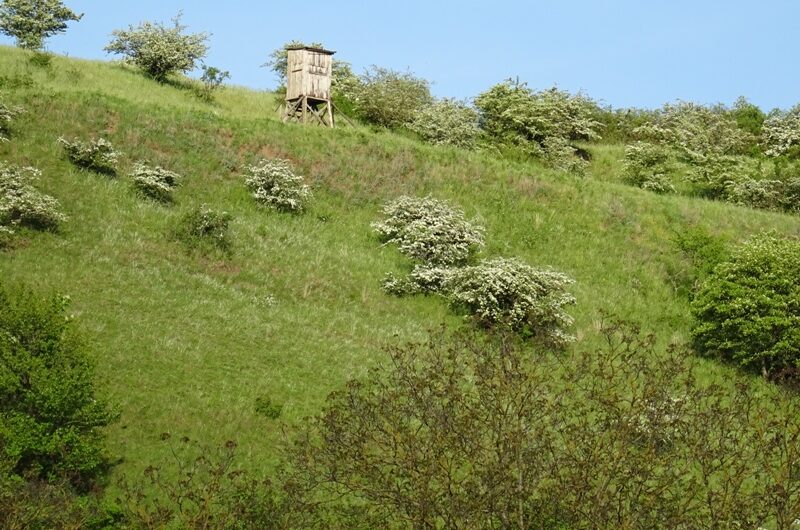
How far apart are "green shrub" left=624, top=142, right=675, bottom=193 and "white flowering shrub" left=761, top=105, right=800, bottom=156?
14683 mm

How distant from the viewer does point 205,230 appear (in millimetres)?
31875

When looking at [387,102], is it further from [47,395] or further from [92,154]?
[47,395]

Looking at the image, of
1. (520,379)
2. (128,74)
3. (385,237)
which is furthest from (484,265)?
(128,74)

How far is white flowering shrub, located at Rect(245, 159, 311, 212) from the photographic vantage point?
3650cm

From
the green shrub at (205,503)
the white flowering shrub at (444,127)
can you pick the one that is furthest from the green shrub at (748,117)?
the green shrub at (205,503)

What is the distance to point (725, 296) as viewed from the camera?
29969 millimetres

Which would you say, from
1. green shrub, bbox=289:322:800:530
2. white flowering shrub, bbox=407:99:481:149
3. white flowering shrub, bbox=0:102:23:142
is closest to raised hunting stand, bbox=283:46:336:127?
white flowering shrub, bbox=407:99:481:149

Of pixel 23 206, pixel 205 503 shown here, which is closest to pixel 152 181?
pixel 23 206

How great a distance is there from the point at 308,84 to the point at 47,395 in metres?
34.9

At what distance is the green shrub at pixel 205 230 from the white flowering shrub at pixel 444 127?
21.4 m

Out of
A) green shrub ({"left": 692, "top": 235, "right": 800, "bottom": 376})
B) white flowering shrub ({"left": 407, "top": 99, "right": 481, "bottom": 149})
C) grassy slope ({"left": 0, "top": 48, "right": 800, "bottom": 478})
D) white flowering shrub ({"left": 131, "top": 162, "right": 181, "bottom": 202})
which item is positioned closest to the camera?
grassy slope ({"left": 0, "top": 48, "right": 800, "bottom": 478})

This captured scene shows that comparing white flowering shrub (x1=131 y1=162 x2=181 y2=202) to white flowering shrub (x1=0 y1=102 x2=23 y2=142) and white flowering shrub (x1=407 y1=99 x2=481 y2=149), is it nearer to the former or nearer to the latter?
white flowering shrub (x1=0 y1=102 x2=23 y2=142)

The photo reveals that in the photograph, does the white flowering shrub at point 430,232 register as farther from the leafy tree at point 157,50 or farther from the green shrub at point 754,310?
the leafy tree at point 157,50

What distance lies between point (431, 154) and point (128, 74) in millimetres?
21626
